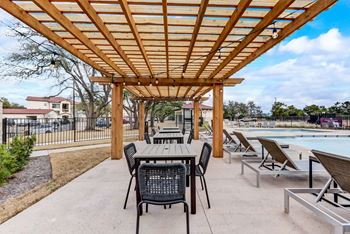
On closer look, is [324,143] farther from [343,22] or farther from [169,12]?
[169,12]

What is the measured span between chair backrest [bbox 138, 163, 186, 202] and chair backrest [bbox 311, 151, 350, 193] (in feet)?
5.34

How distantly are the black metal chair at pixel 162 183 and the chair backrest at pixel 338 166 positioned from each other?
1629 mm

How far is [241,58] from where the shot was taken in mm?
5801

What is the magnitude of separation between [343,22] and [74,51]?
1556 cm

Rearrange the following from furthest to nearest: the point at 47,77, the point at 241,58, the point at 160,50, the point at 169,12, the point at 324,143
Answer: the point at 47,77, the point at 324,143, the point at 241,58, the point at 160,50, the point at 169,12

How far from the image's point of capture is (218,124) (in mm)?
8070

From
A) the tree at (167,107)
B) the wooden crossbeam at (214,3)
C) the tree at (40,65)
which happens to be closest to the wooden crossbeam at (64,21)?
the wooden crossbeam at (214,3)

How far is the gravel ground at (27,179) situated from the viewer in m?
4.57

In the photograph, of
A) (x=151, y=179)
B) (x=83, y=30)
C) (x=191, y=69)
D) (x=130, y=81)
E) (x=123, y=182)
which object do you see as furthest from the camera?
(x=130, y=81)

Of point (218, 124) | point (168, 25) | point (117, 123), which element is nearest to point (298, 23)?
point (168, 25)

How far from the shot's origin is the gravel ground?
4.57 metres

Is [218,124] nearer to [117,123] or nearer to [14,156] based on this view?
[117,123]

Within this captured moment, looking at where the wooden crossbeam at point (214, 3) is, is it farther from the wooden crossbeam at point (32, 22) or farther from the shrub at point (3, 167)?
the shrub at point (3, 167)

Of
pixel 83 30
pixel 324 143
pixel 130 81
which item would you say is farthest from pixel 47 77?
pixel 324 143
